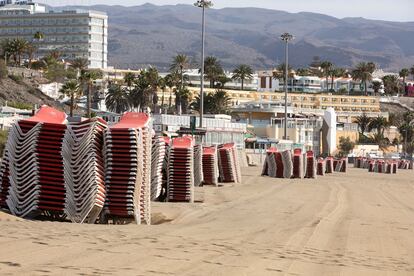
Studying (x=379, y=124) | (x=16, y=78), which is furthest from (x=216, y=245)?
(x=379, y=124)

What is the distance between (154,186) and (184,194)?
4.44 ft

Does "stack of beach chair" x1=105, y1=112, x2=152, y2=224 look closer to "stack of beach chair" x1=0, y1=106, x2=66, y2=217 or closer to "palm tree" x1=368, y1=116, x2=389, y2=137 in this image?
"stack of beach chair" x1=0, y1=106, x2=66, y2=217

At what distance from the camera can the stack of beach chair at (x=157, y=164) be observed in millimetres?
24859

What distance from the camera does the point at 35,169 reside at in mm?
18609

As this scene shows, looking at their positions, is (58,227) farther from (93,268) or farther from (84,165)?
(93,268)

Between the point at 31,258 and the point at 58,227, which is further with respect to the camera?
the point at 58,227

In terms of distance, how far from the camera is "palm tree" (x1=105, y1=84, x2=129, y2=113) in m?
122

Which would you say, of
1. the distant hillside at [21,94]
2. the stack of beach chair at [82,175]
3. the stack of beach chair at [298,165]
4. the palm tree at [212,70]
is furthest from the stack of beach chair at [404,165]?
the stack of beach chair at [82,175]

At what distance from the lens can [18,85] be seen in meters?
107

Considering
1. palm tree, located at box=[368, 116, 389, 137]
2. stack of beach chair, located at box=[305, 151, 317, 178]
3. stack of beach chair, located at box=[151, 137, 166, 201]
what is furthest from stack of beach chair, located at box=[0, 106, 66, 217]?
palm tree, located at box=[368, 116, 389, 137]

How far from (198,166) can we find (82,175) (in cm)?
1684

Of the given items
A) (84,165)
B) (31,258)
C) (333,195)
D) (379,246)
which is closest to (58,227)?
(84,165)

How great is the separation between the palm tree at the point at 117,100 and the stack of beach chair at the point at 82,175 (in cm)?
10219

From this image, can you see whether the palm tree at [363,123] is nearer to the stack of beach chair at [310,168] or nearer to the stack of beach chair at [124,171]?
the stack of beach chair at [310,168]
